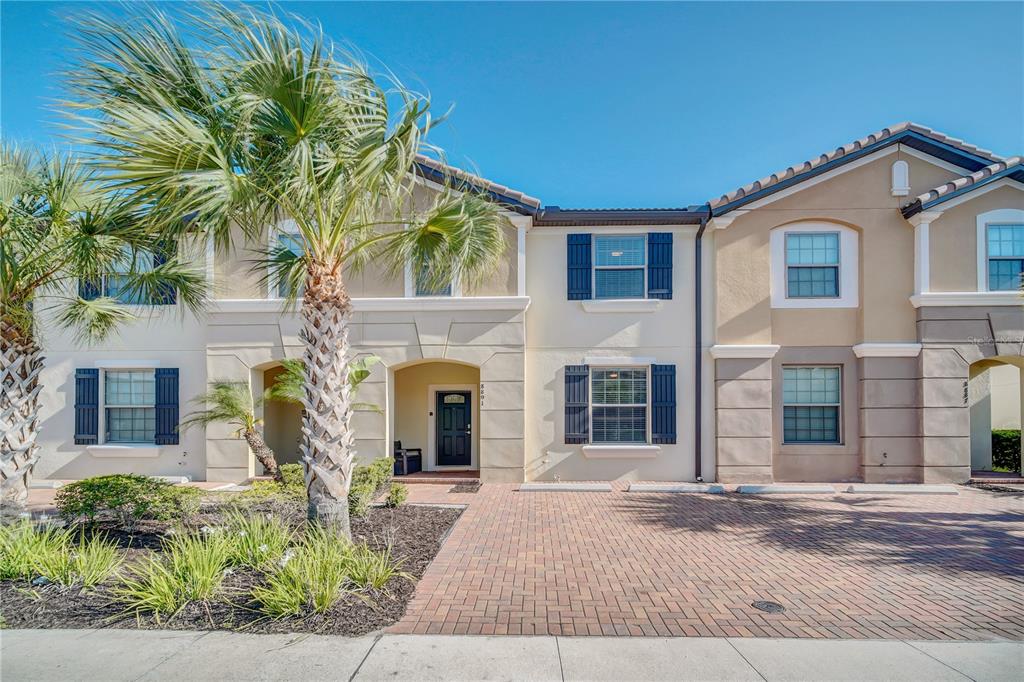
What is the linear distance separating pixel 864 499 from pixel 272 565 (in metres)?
11.1

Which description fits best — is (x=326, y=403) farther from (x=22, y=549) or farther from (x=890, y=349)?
(x=890, y=349)

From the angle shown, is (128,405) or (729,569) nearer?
(729,569)

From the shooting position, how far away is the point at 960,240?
492 inches

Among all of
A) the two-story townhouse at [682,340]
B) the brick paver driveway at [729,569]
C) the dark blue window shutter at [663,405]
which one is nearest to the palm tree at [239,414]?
the two-story townhouse at [682,340]

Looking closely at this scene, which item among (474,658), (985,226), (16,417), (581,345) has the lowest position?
(474,658)

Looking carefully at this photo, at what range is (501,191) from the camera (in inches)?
497

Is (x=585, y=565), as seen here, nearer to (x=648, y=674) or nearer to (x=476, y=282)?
(x=648, y=674)

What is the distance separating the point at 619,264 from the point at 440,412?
240 inches

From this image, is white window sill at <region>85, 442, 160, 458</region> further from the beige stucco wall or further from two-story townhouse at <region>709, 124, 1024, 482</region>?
two-story townhouse at <region>709, 124, 1024, 482</region>

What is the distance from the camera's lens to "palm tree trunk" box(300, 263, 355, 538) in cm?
709

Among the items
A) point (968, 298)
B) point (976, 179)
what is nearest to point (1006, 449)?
point (968, 298)

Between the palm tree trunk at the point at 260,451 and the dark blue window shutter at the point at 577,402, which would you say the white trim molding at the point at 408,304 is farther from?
the palm tree trunk at the point at 260,451

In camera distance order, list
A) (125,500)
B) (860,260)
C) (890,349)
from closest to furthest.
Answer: (125,500), (890,349), (860,260)

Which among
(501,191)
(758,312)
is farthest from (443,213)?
(758,312)
